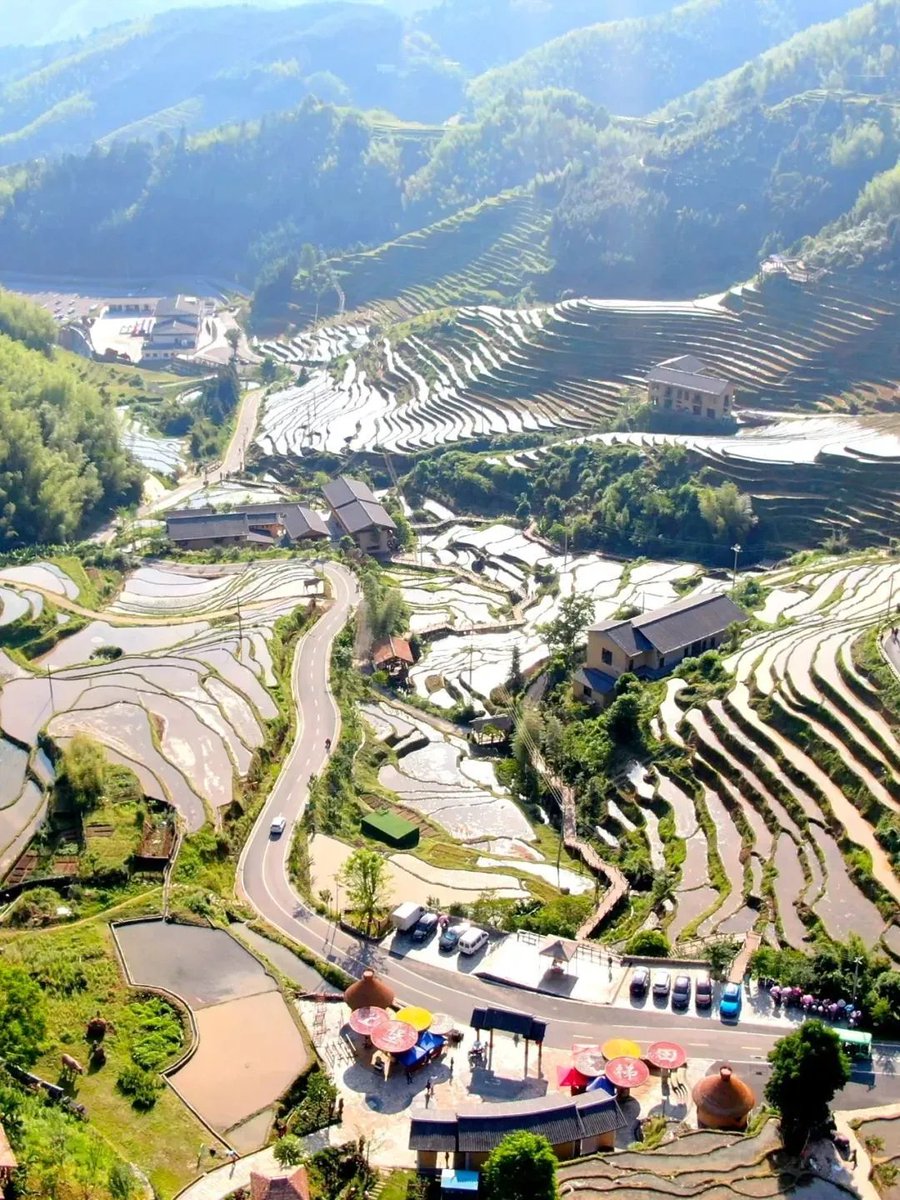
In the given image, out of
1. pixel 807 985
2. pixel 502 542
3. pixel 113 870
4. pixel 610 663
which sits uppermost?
pixel 113 870

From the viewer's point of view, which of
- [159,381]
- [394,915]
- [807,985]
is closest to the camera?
[807,985]

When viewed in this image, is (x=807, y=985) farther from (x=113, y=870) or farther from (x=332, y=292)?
(x=332, y=292)

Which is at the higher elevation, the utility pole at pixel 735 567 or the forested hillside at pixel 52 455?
the forested hillside at pixel 52 455

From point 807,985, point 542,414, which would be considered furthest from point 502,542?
point 807,985

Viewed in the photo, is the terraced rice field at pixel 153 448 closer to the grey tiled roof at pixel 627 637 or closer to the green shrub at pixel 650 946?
the grey tiled roof at pixel 627 637

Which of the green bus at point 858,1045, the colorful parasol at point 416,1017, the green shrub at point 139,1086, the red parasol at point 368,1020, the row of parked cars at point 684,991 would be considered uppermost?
the green shrub at point 139,1086

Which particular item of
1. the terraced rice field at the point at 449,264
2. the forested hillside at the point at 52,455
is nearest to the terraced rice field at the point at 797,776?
the forested hillside at the point at 52,455

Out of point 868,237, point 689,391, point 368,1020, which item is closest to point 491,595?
point 689,391
